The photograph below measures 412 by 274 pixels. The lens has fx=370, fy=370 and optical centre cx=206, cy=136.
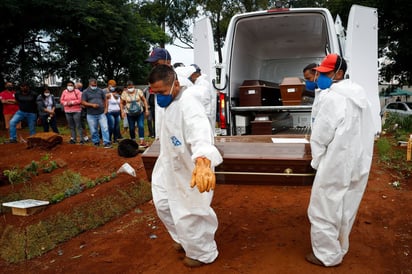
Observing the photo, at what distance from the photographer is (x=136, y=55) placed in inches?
734

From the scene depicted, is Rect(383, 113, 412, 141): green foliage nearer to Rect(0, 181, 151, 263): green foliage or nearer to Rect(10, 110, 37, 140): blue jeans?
Rect(0, 181, 151, 263): green foliage

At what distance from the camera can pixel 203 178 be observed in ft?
7.66

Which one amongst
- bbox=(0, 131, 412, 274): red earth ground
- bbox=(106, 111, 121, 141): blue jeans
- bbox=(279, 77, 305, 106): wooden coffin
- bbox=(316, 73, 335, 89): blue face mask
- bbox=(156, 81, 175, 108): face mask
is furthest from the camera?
bbox=(106, 111, 121, 141): blue jeans

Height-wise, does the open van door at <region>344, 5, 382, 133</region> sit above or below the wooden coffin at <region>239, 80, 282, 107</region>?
above

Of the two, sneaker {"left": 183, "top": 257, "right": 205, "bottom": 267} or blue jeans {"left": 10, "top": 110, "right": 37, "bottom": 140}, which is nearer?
sneaker {"left": 183, "top": 257, "right": 205, "bottom": 267}

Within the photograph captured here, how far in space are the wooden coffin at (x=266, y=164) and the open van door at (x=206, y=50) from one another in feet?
5.74

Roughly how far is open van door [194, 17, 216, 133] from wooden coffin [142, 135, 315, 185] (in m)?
1.75

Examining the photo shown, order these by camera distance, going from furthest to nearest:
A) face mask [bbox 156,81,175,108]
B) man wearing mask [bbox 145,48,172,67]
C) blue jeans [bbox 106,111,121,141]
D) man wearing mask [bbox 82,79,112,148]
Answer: blue jeans [bbox 106,111,121,141] → man wearing mask [bbox 82,79,112,148] → man wearing mask [bbox 145,48,172,67] → face mask [bbox 156,81,175,108]

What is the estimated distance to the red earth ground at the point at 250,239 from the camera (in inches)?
123

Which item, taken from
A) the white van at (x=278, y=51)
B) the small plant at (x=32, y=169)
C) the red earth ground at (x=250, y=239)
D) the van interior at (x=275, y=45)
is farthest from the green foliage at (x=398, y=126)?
the small plant at (x=32, y=169)

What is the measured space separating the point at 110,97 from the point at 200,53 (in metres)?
3.62

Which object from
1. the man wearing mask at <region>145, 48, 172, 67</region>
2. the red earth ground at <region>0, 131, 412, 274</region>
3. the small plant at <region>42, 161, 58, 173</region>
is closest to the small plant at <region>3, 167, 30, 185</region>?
the small plant at <region>42, 161, 58, 173</region>

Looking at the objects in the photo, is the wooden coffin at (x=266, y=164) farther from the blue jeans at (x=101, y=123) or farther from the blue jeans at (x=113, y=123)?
the blue jeans at (x=113, y=123)

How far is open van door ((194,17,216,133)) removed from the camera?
16.5ft
